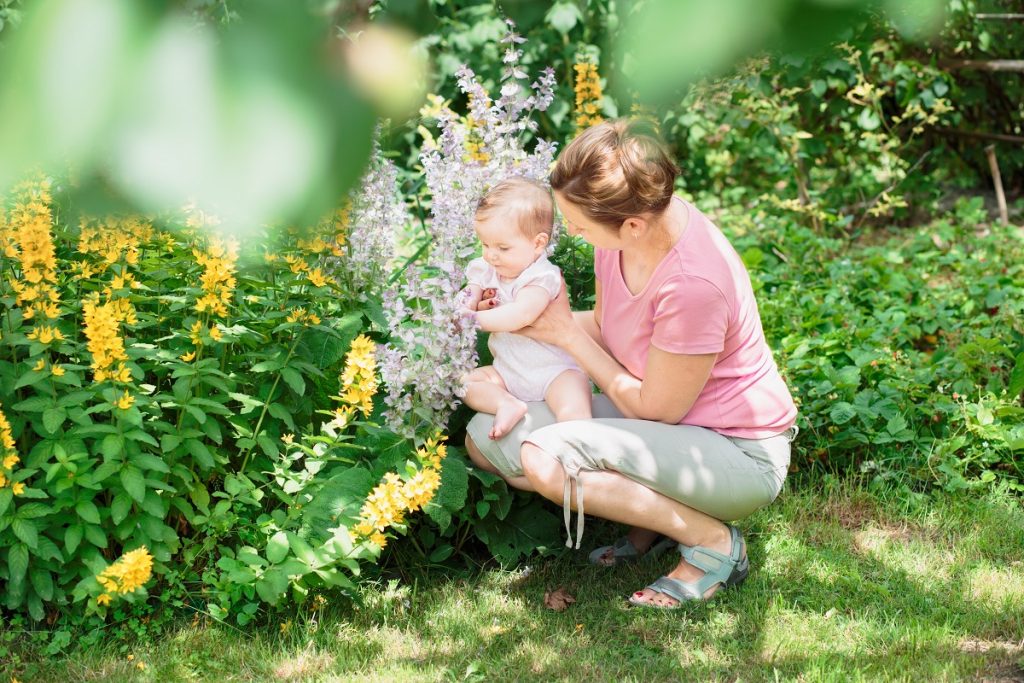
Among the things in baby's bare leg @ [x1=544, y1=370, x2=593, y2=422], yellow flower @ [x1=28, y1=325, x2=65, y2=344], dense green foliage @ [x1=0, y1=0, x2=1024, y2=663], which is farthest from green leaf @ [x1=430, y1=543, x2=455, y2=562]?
yellow flower @ [x1=28, y1=325, x2=65, y2=344]

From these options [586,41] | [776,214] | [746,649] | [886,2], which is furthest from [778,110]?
[886,2]

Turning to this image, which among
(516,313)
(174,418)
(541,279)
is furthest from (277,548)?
(541,279)

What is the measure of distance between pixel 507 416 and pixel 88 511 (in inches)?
40.3

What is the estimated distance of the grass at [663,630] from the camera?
2.48 metres

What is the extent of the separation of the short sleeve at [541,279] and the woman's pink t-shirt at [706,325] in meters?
0.16

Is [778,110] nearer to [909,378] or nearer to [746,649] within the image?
[909,378]

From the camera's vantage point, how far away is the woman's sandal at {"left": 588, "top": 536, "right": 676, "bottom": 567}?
9.86 ft

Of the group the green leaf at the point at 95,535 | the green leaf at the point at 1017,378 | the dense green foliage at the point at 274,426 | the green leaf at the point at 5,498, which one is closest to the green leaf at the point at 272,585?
the dense green foliage at the point at 274,426

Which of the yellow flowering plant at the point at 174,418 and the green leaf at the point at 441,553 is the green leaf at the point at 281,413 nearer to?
the yellow flowering plant at the point at 174,418

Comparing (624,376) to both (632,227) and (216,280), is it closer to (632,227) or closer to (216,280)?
(632,227)

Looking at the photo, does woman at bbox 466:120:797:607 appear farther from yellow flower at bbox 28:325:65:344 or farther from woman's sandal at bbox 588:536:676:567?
yellow flower at bbox 28:325:65:344

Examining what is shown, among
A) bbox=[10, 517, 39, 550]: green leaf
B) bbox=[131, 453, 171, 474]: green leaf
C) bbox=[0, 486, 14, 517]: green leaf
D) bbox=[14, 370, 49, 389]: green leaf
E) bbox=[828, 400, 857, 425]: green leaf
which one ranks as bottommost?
bbox=[828, 400, 857, 425]: green leaf

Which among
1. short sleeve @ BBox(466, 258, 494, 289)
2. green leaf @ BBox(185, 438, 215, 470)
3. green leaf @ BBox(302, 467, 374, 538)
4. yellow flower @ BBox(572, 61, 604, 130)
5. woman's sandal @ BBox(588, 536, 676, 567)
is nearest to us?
green leaf @ BBox(185, 438, 215, 470)

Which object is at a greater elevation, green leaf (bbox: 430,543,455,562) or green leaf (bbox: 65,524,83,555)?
green leaf (bbox: 65,524,83,555)
